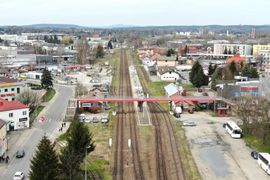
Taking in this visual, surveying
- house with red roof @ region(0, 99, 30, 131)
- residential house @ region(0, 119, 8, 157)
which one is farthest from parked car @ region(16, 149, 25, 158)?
house with red roof @ region(0, 99, 30, 131)

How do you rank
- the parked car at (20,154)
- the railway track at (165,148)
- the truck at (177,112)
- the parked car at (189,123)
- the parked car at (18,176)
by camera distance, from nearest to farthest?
the parked car at (18,176)
the railway track at (165,148)
the parked car at (20,154)
the parked car at (189,123)
the truck at (177,112)

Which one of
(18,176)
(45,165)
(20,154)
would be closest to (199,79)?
(20,154)

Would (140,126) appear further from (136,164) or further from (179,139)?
(136,164)

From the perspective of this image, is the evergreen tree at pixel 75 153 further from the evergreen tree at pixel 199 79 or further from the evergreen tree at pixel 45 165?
the evergreen tree at pixel 199 79

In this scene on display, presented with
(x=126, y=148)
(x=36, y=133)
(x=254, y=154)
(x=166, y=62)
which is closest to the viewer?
(x=254, y=154)

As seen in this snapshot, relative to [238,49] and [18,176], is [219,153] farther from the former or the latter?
[238,49]

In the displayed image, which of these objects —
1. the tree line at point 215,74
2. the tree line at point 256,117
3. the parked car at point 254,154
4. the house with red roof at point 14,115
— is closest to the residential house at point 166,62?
the tree line at point 215,74

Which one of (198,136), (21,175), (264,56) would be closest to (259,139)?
(198,136)
